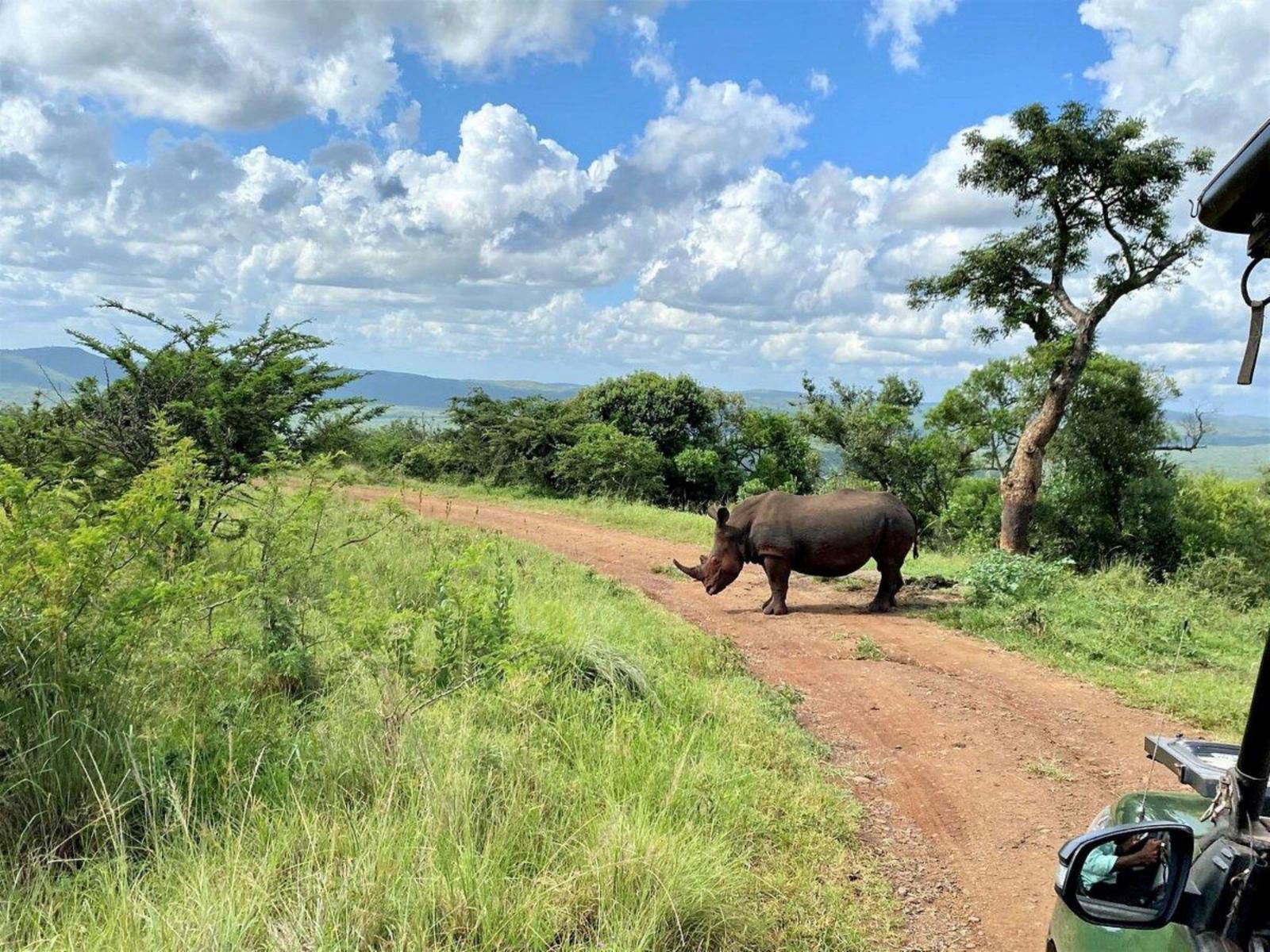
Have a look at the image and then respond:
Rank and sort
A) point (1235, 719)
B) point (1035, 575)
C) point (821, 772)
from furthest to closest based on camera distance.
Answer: point (1035, 575) → point (1235, 719) → point (821, 772)

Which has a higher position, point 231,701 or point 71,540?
point 71,540

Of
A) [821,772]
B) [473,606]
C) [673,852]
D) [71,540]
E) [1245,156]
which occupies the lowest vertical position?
[821,772]

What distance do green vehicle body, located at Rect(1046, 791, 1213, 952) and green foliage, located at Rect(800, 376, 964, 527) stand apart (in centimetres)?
2001

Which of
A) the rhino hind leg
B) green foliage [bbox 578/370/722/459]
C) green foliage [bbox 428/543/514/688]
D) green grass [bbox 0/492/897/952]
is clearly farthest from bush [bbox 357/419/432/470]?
green grass [bbox 0/492/897/952]

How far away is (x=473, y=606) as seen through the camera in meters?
5.81

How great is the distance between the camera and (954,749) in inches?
250

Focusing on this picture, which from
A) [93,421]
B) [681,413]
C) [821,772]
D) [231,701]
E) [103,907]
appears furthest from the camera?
[681,413]

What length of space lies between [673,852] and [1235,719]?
5.41 meters

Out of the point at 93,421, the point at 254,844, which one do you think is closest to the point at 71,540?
the point at 254,844

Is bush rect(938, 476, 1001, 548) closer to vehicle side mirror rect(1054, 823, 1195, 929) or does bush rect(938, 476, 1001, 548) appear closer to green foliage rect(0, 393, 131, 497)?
green foliage rect(0, 393, 131, 497)

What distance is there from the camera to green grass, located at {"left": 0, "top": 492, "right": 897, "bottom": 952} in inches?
Answer: 125

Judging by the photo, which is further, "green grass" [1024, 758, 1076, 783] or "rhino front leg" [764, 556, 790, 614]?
"rhino front leg" [764, 556, 790, 614]

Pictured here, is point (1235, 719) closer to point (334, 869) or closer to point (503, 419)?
point (334, 869)

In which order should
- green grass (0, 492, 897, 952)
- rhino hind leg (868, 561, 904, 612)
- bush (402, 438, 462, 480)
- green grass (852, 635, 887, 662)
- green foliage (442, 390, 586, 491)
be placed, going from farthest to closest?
bush (402, 438, 462, 480) < green foliage (442, 390, 586, 491) < rhino hind leg (868, 561, 904, 612) < green grass (852, 635, 887, 662) < green grass (0, 492, 897, 952)
